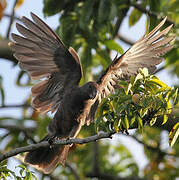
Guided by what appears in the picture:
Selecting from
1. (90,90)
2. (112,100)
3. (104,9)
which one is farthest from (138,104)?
(104,9)

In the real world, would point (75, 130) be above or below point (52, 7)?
below

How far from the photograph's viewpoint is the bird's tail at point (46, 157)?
5.10m

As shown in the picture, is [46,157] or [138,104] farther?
[46,157]

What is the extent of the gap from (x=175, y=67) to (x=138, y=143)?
148 centimetres

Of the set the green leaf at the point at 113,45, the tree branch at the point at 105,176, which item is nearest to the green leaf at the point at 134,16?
the green leaf at the point at 113,45

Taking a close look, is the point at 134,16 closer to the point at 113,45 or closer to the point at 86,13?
the point at 113,45

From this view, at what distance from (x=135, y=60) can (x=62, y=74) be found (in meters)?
0.88

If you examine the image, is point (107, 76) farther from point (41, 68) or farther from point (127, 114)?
point (127, 114)

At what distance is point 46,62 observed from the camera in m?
5.19

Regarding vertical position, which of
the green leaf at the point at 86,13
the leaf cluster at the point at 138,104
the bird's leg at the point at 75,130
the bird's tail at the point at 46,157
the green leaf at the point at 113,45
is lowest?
the bird's tail at the point at 46,157

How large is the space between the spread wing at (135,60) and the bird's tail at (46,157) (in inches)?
21.6

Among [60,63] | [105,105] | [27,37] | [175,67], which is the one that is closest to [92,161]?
[175,67]

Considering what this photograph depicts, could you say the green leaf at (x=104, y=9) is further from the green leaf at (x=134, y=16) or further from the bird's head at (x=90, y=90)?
the green leaf at (x=134, y=16)

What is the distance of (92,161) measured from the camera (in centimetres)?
732
